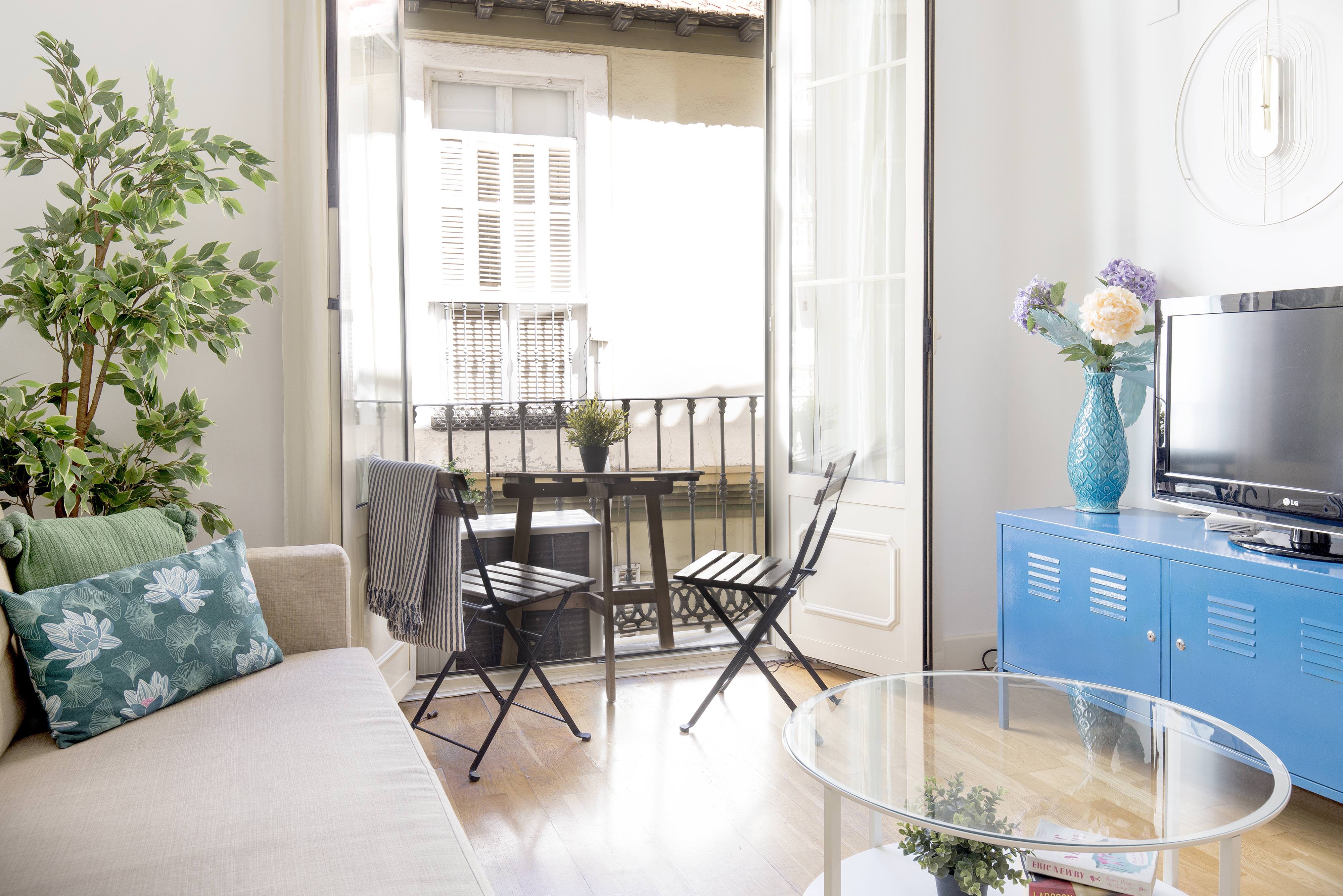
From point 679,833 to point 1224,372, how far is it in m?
1.93

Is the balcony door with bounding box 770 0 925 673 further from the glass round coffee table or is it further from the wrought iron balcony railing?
the glass round coffee table

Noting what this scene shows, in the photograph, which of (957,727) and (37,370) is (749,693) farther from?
(37,370)

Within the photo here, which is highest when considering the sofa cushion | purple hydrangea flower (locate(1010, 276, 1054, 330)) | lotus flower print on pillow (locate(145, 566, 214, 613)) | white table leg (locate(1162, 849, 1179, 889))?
purple hydrangea flower (locate(1010, 276, 1054, 330))

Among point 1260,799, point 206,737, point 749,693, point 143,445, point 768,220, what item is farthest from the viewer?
point 768,220

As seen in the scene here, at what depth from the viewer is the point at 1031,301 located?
295 cm

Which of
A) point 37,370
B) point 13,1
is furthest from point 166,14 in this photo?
point 37,370

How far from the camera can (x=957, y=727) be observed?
173 centimetres

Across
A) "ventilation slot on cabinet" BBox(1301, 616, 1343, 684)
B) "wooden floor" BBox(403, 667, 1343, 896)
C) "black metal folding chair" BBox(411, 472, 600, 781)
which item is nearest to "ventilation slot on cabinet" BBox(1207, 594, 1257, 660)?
"ventilation slot on cabinet" BBox(1301, 616, 1343, 684)

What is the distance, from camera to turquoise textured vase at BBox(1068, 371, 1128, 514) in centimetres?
284

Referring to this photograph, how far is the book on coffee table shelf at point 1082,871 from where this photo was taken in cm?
136

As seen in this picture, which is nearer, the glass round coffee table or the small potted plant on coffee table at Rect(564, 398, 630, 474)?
the glass round coffee table

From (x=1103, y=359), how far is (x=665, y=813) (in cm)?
192

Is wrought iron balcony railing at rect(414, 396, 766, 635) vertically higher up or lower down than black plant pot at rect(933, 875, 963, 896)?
higher up

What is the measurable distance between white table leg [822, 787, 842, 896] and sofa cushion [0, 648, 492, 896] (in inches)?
22.1
